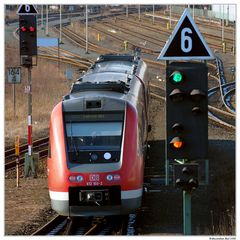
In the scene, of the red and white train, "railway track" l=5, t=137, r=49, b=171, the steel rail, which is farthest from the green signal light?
"railway track" l=5, t=137, r=49, b=171

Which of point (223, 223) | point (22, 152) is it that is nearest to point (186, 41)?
point (223, 223)

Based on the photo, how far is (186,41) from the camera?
9.99 m

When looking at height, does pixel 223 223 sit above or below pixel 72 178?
below

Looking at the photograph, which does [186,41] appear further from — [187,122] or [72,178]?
[72,178]

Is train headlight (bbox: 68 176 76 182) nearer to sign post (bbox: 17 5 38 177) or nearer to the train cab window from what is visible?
the train cab window

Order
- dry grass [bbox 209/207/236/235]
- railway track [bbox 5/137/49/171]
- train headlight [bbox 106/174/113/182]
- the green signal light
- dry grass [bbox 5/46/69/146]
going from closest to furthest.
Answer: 1. the green signal light
2. train headlight [bbox 106/174/113/182]
3. dry grass [bbox 209/207/236/235]
4. railway track [bbox 5/137/49/171]
5. dry grass [bbox 5/46/69/146]

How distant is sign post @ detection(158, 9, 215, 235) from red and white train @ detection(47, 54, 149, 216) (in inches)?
156

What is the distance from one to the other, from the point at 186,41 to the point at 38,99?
24.2 meters

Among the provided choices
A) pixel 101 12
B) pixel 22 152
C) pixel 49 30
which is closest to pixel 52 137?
pixel 22 152

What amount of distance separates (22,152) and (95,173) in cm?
1015

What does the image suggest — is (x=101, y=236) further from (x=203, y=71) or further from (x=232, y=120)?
(x=232, y=120)

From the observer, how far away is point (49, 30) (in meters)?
60.9

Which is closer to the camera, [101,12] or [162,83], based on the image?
[162,83]

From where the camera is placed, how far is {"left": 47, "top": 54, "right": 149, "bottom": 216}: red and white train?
13938mm
